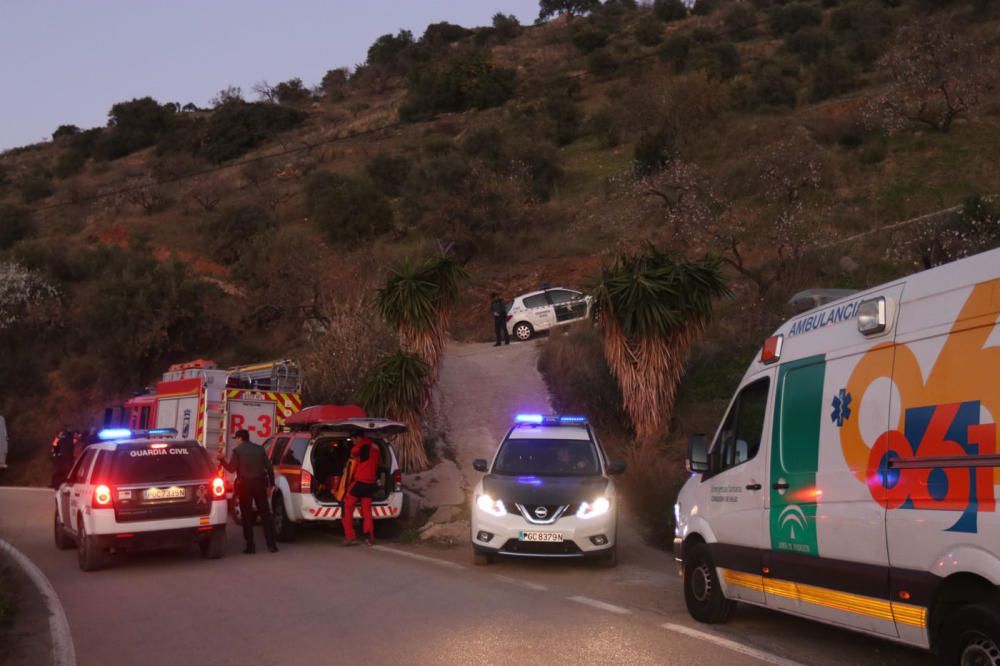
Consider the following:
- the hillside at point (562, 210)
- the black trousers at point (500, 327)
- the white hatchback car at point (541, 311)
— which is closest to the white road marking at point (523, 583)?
the hillside at point (562, 210)

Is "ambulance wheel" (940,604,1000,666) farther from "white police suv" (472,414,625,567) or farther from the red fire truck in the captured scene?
the red fire truck

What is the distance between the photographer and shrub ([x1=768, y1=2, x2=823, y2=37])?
66875 millimetres

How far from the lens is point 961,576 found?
18.7ft

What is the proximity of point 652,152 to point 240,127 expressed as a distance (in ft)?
161

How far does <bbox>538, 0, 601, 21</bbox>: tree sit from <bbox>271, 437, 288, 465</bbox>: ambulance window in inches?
3547

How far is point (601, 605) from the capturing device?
9805 mm

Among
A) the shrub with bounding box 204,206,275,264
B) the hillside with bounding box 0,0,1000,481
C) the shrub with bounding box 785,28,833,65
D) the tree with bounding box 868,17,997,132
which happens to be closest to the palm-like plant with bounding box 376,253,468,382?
the hillside with bounding box 0,0,1000,481

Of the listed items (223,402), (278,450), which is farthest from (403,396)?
(223,402)

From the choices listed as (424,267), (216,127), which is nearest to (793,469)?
(424,267)

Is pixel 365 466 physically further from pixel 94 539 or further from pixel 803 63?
pixel 803 63

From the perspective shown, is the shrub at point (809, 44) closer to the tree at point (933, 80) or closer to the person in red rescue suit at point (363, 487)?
the tree at point (933, 80)

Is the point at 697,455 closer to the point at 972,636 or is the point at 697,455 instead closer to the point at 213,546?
the point at 972,636

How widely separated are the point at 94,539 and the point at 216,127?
73960 mm

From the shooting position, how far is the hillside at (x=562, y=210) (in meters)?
24.9
